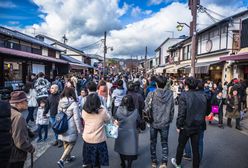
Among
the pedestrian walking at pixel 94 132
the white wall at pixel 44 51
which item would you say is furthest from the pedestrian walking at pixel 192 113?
the white wall at pixel 44 51

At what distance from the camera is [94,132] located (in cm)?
342

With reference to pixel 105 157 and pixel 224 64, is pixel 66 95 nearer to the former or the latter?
pixel 105 157

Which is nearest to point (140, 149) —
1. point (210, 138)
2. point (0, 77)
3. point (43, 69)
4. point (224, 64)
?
point (210, 138)

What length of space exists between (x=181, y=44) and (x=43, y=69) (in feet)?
57.4

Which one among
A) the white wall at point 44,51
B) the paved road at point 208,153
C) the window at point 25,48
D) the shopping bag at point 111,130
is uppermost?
the white wall at point 44,51

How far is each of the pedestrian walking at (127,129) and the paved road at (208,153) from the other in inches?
29.4

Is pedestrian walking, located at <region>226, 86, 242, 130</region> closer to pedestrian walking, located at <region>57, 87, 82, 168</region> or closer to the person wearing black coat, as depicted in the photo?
pedestrian walking, located at <region>57, 87, 82, 168</region>

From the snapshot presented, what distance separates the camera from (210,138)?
6.21 metres

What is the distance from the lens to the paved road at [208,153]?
4.28 m

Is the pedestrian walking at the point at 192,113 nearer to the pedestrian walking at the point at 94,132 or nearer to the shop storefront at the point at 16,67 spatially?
the pedestrian walking at the point at 94,132

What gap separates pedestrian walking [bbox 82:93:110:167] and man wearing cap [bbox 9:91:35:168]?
1.03 meters

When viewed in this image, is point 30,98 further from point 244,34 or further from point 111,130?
point 244,34

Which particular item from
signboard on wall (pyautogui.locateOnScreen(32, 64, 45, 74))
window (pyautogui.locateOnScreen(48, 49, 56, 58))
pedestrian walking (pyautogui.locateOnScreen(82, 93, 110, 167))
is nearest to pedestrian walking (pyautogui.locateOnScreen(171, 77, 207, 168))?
pedestrian walking (pyautogui.locateOnScreen(82, 93, 110, 167))

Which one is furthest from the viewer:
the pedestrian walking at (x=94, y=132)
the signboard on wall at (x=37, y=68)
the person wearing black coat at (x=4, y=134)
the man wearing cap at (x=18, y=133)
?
the signboard on wall at (x=37, y=68)
